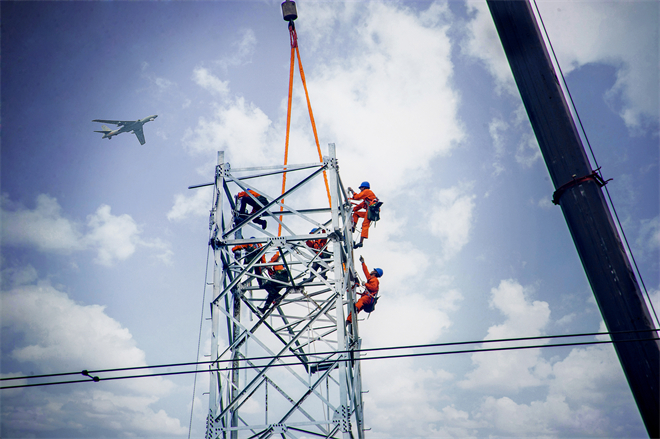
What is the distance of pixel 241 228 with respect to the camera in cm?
1291

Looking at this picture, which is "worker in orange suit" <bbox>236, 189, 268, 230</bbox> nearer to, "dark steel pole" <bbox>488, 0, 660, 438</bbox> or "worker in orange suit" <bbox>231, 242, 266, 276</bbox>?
"worker in orange suit" <bbox>231, 242, 266, 276</bbox>

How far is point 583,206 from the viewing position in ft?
23.1

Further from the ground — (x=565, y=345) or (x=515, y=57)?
(x=515, y=57)

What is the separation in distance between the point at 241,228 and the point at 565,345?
783 cm

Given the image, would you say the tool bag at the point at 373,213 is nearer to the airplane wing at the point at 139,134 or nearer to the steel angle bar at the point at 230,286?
the steel angle bar at the point at 230,286

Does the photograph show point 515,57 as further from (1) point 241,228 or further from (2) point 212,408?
(2) point 212,408

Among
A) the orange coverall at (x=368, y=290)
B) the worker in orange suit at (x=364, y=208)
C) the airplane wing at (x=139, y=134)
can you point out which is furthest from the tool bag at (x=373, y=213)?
the airplane wing at (x=139, y=134)

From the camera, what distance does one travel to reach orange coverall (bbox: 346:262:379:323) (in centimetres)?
1519

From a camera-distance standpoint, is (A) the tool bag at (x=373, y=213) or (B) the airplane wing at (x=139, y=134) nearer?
(A) the tool bag at (x=373, y=213)

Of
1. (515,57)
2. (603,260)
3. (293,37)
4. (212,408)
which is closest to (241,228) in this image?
(212,408)

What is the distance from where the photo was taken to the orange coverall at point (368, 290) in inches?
598

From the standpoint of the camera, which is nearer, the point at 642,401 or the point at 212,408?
the point at 642,401

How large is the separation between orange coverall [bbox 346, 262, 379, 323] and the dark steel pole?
8.53 meters

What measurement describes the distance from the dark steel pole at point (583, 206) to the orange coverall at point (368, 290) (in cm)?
853
